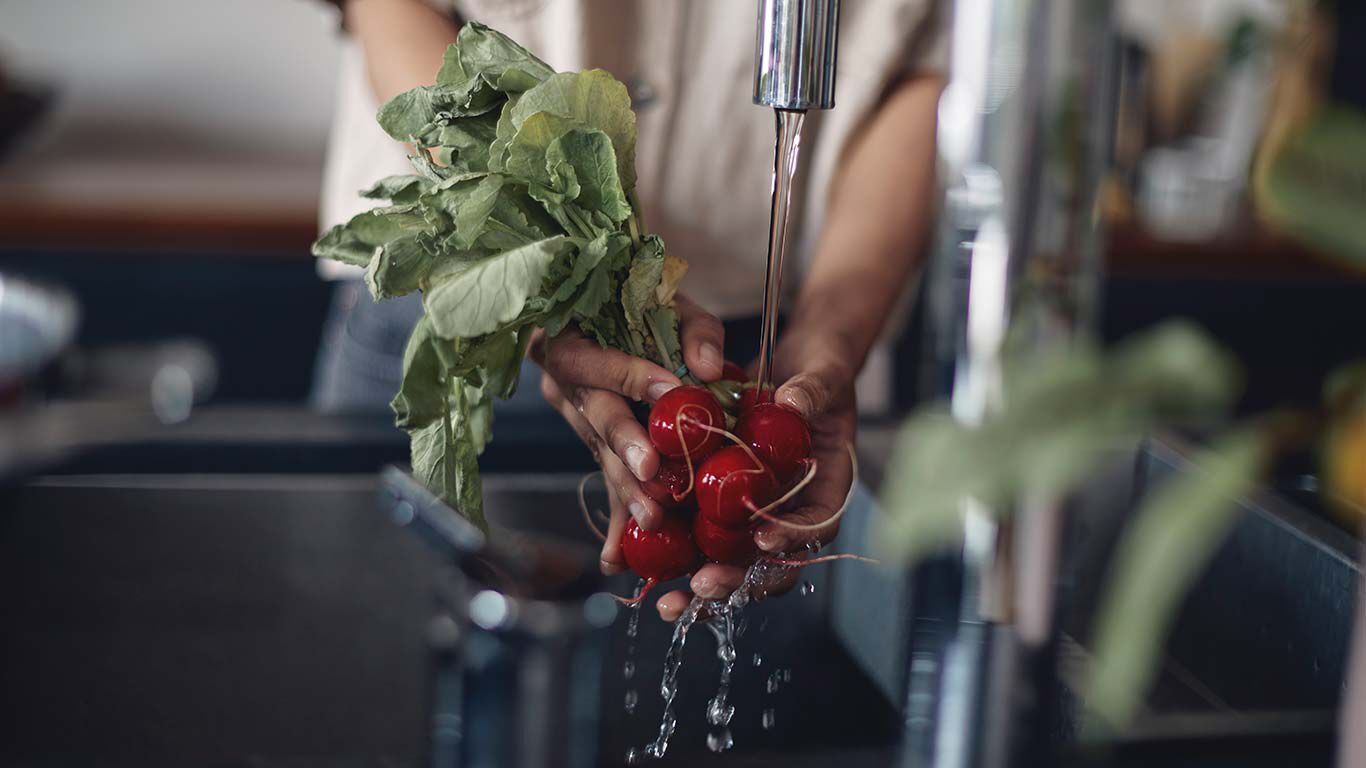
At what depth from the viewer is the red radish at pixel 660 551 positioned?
0.44 metres

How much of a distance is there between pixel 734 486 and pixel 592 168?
0.38ft

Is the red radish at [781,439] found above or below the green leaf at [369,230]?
below

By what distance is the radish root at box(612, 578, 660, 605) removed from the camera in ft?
1.48

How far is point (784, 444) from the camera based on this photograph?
1.43 ft

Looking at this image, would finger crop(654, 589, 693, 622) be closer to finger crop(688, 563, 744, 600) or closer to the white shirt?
finger crop(688, 563, 744, 600)

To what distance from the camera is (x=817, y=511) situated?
46cm

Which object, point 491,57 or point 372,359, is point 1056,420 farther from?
point 372,359

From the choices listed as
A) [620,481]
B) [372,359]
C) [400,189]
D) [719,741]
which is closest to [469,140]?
[400,189]

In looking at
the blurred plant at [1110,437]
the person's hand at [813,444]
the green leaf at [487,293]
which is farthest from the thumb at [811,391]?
the blurred plant at [1110,437]

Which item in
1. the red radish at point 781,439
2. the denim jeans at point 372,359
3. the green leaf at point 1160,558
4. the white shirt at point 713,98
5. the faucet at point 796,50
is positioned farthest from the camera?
the denim jeans at point 372,359

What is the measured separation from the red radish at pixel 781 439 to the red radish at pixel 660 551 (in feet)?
0.13

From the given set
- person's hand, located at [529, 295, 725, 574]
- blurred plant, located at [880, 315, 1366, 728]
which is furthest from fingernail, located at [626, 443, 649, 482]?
blurred plant, located at [880, 315, 1366, 728]

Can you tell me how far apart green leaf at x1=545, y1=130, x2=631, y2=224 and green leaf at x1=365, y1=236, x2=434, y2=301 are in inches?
1.9

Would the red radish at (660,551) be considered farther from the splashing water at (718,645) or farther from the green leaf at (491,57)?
the green leaf at (491,57)
